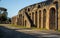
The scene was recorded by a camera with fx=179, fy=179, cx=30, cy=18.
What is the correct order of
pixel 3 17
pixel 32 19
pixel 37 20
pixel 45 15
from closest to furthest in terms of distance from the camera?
pixel 45 15 < pixel 37 20 < pixel 32 19 < pixel 3 17

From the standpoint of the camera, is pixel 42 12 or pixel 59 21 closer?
pixel 59 21

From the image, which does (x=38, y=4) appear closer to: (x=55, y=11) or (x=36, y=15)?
(x=36, y=15)

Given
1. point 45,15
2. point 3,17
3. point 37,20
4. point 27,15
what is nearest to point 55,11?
point 45,15

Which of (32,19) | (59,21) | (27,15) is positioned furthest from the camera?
(27,15)

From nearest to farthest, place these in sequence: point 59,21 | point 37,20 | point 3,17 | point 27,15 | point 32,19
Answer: point 59,21 → point 37,20 → point 32,19 → point 27,15 → point 3,17

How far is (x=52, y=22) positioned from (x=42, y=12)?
15.2ft

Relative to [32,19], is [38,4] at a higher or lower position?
higher

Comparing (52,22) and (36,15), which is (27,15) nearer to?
(36,15)

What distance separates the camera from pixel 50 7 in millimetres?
33031

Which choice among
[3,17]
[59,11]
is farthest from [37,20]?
[3,17]

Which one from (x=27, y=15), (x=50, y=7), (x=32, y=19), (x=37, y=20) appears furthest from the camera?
(x=27, y=15)

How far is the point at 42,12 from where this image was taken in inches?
1455

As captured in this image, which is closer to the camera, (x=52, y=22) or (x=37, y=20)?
(x=52, y=22)

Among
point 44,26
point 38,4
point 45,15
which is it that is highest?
point 38,4
